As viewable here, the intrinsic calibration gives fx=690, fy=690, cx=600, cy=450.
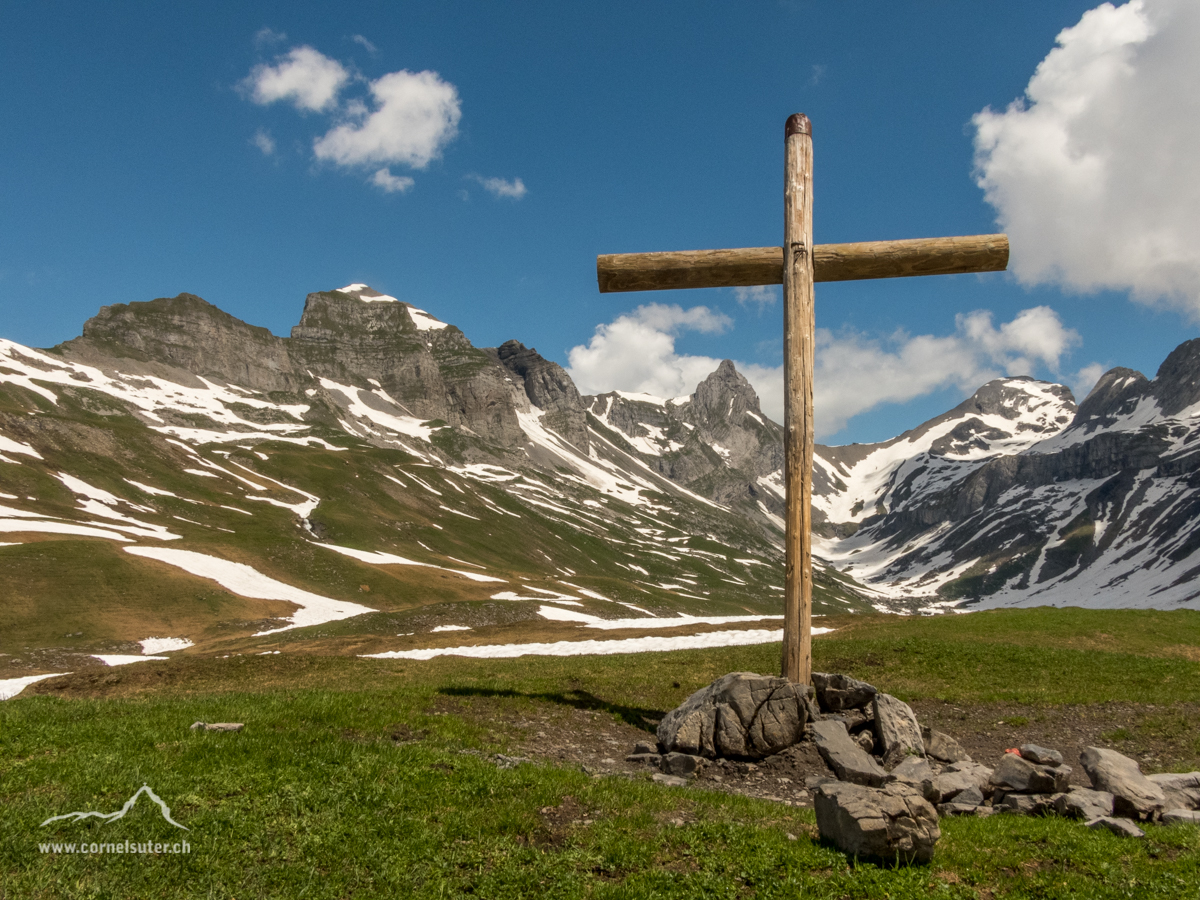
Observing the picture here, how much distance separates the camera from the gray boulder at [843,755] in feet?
40.0

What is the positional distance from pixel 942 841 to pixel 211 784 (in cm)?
1043

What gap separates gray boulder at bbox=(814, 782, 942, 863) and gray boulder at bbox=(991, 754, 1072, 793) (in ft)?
15.0

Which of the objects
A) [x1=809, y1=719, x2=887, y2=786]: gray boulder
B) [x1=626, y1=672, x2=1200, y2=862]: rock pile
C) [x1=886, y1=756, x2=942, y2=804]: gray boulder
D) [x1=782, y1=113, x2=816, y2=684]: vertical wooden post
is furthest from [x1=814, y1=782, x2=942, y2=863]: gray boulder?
[x1=782, y1=113, x2=816, y2=684]: vertical wooden post

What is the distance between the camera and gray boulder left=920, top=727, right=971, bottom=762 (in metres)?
15.0

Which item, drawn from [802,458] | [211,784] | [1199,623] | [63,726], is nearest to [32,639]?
[63,726]

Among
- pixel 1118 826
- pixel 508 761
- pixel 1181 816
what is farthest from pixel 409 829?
pixel 1181 816

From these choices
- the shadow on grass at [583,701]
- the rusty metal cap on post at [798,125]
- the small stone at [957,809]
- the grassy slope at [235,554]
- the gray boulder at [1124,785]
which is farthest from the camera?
the grassy slope at [235,554]

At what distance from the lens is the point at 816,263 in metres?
17.7

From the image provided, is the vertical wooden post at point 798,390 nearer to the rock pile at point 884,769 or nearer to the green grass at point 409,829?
the rock pile at point 884,769

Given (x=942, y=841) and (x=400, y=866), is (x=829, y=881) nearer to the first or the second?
(x=942, y=841)

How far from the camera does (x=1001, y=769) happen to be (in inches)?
516

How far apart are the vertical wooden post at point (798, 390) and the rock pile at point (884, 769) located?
1281 mm

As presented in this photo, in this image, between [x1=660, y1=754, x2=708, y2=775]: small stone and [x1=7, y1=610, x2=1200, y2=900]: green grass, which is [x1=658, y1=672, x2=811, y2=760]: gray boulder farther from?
[x1=7, y1=610, x2=1200, y2=900]: green grass

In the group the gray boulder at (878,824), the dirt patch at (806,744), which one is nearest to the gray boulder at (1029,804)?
the dirt patch at (806,744)
